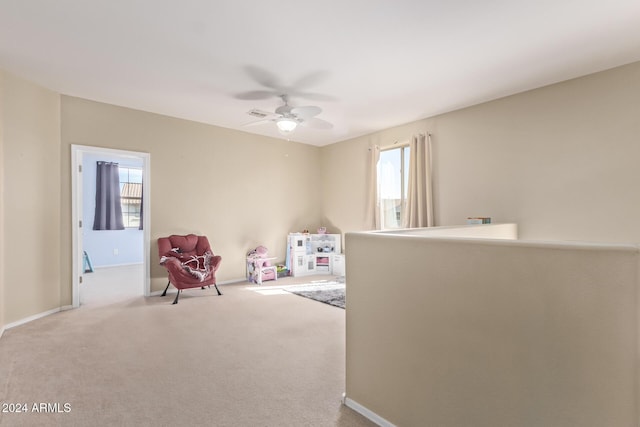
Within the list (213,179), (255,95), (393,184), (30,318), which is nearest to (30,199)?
(30,318)

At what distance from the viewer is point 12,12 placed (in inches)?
90.9

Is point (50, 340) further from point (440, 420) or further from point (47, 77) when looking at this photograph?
point (440, 420)

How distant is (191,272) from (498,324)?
388 centimetres

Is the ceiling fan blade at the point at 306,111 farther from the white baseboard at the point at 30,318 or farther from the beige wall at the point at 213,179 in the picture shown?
the white baseboard at the point at 30,318

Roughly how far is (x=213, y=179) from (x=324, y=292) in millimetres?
2630

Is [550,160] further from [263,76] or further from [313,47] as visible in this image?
[263,76]

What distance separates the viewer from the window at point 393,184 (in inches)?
211

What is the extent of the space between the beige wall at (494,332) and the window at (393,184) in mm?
3748

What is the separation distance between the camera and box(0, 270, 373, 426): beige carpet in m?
1.83

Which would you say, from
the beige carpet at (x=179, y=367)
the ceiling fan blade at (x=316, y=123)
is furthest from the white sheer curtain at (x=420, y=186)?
the beige carpet at (x=179, y=367)

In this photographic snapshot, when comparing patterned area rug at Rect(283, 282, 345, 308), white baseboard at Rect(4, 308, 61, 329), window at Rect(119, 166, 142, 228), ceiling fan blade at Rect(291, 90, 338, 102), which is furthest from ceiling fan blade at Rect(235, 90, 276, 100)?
window at Rect(119, 166, 142, 228)

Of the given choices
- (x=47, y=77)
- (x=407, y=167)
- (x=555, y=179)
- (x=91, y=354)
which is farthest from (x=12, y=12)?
(x=555, y=179)

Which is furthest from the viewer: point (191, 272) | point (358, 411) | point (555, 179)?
point (191, 272)

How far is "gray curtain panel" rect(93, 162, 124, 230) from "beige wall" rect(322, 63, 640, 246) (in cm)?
644
